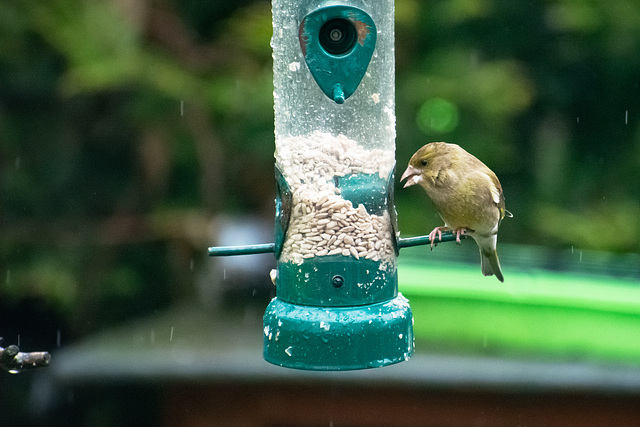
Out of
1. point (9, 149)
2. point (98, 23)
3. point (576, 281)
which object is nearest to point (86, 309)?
point (9, 149)

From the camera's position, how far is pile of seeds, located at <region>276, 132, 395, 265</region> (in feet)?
10.3

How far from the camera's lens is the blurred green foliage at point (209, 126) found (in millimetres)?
5508

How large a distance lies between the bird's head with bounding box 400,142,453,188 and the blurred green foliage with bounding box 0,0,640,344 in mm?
1824

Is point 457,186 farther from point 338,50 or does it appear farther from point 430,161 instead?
point 338,50

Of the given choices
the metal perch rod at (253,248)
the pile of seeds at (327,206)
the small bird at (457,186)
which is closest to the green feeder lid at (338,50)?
the pile of seeds at (327,206)

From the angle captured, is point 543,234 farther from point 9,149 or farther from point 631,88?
point 9,149

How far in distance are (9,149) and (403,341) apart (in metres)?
3.68

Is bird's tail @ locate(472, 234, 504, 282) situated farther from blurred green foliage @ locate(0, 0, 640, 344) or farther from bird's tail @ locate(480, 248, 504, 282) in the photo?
blurred green foliage @ locate(0, 0, 640, 344)

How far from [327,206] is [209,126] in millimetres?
2725

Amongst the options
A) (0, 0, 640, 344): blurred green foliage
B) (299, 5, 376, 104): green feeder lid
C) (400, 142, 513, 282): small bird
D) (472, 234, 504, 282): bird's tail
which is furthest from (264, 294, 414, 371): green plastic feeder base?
(0, 0, 640, 344): blurred green foliage

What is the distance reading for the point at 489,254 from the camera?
14.1 feet

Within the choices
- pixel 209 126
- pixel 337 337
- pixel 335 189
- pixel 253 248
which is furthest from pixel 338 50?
pixel 209 126

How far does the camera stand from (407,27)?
5.62 metres

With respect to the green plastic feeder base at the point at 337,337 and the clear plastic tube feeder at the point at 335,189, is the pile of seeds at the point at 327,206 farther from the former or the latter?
the green plastic feeder base at the point at 337,337
